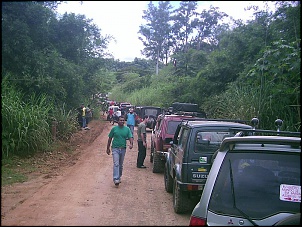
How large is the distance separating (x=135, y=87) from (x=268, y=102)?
126 ft

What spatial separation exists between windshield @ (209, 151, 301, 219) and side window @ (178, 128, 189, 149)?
3.41 meters

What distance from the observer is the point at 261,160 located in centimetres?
393

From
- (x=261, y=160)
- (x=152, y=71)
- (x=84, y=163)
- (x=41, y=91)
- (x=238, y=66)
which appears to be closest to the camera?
(x=261, y=160)

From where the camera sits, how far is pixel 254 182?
12.7ft

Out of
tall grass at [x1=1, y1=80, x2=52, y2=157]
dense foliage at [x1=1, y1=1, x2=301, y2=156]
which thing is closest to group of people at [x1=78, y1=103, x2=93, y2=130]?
dense foliage at [x1=1, y1=1, x2=301, y2=156]

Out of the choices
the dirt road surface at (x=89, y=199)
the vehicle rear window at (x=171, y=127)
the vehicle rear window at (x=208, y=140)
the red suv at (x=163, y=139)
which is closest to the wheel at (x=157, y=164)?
the red suv at (x=163, y=139)

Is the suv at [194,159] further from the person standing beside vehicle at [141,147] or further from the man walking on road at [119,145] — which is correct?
the person standing beside vehicle at [141,147]

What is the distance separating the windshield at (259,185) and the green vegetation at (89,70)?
546cm

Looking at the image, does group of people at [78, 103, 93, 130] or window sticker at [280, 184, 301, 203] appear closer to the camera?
window sticker at [280, 184, 301, 203]

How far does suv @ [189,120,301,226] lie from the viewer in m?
3.71

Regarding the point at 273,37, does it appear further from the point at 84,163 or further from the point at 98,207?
the point at 98,207

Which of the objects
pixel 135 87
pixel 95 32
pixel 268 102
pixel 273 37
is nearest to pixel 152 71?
pixel 135 87

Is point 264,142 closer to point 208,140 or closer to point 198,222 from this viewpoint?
point 198,222

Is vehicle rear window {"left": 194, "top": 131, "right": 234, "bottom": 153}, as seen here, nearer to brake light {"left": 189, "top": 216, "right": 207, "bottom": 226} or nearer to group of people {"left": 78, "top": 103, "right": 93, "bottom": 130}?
brake light {"left": 189, "top": 216, "right": 207, "bottom": 226}
